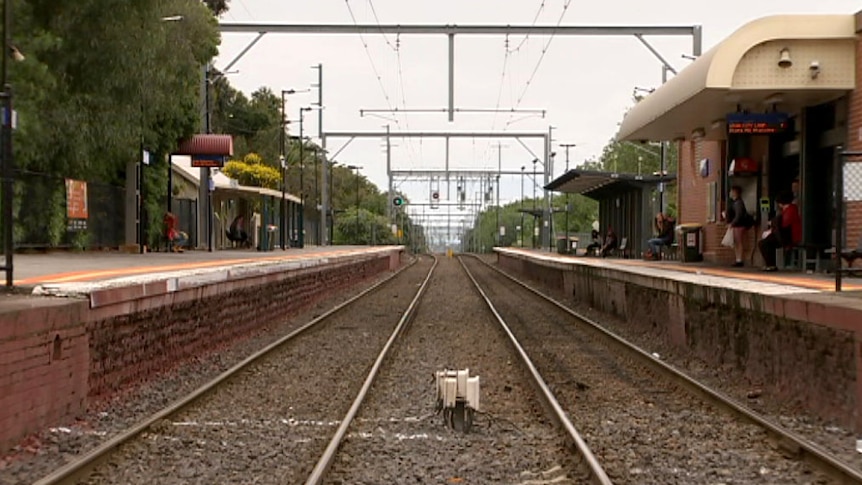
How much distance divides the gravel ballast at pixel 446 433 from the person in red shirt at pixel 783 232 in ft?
17.3

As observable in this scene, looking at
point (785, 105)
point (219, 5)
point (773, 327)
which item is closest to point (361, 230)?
point (219, 5)

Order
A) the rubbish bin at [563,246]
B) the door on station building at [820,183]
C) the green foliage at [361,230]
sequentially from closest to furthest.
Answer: the door on station building at [820,183], the rubbish bin at [563,246], the green foliage at [361,230]

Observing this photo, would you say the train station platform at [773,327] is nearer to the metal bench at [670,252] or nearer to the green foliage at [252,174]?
the metal bench at [670,252]

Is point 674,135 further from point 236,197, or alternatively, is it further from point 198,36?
point 236,197

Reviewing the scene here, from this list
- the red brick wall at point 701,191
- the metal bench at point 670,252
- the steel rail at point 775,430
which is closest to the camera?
the steel rail at point 775,430

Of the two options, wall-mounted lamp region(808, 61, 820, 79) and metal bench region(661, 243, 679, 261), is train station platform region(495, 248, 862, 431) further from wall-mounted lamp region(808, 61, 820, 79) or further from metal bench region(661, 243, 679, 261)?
metal bench region(661, 243, 679, 261)

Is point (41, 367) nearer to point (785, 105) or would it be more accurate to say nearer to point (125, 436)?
point (125, 436)

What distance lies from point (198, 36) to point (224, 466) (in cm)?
2865

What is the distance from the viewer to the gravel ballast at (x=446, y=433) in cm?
770

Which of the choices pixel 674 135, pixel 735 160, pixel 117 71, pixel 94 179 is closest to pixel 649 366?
pixel 735 160

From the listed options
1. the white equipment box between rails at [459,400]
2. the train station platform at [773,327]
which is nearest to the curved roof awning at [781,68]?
the train station platform at [773,327]

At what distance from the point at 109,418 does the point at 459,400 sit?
10.2ft

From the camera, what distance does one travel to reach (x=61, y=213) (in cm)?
2864

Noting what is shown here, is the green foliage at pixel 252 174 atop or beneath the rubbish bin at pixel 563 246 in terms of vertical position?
atop
